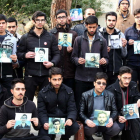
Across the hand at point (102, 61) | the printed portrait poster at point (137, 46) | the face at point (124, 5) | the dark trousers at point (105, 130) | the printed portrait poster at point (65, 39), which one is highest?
the face at point (124, 5)

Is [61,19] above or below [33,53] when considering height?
above

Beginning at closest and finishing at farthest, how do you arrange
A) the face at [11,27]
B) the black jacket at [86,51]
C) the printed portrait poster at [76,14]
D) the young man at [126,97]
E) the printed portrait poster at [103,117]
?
1. the printed portrait poster at [103,117]
2. the young man at [126,97]
3. the black jacket at [86,51]
4. the face at [11,27]
5. the printed portrait poster at [76,14]

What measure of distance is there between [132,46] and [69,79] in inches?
61.5

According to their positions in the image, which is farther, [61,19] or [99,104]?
[61,19]

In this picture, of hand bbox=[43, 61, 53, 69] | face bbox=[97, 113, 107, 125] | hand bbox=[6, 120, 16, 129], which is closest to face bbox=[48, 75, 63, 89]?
hand bbox=[43, 61, 53, 69]

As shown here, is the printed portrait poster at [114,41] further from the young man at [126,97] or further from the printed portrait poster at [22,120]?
the printed portrait poster at [22,120]

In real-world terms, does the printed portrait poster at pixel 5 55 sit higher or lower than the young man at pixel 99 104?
higher

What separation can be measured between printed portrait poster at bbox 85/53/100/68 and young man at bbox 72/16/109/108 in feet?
0.30

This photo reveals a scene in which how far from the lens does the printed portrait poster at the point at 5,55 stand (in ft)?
18.5

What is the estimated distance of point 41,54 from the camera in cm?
580

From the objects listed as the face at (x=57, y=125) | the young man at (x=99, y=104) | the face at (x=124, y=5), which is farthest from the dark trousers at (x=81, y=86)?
the face at (x=124, y=5)

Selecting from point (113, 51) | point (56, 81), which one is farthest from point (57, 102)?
point (113, 51)

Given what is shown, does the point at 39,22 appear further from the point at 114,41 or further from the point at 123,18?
the point at 123,18

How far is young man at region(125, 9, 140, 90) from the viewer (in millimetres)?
6383
